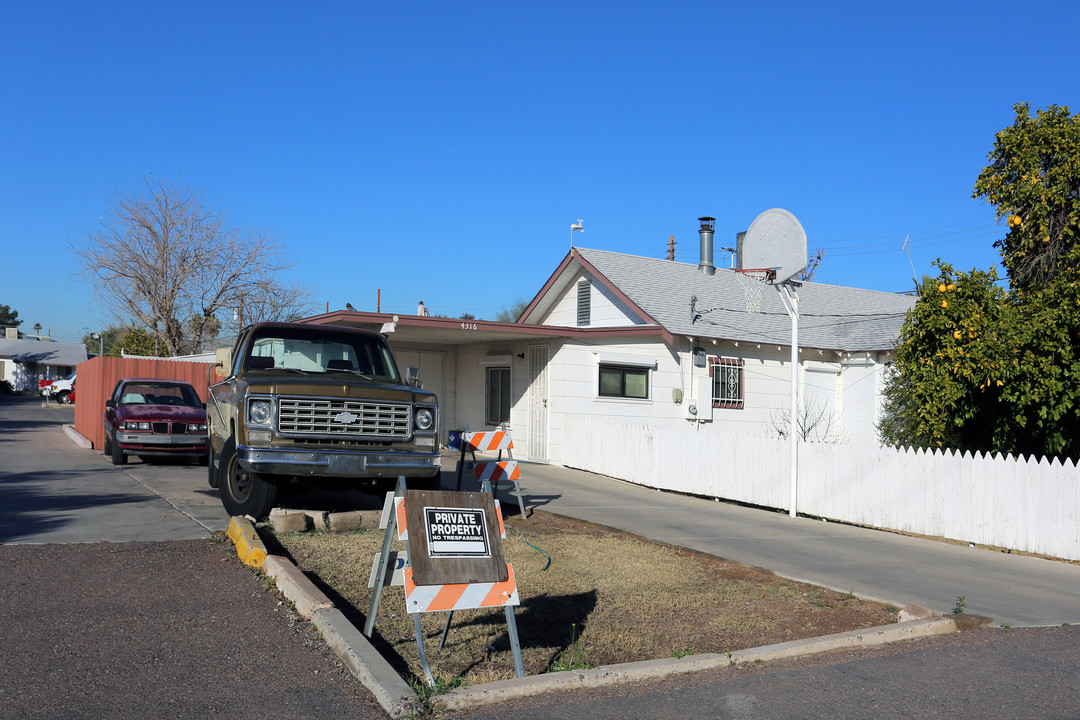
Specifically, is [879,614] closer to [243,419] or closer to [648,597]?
[648,597]

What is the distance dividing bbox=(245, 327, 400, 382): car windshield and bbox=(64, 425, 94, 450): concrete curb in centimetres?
1152

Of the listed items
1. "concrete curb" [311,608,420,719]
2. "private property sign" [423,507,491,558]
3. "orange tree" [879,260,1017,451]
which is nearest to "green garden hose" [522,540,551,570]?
"concrete curb" [311,608,420,719]

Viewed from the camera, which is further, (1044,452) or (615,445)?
(615,445)

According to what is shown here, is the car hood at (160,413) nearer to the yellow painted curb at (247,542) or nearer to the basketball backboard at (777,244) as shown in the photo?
the yellow painted curb at (247,542)

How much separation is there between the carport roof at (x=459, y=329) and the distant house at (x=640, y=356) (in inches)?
1.4

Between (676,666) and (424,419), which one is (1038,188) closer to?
(424,419)

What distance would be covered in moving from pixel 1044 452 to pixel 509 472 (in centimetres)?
788

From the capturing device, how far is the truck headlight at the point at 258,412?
876cm

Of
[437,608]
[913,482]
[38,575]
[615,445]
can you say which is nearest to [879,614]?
[437,608]

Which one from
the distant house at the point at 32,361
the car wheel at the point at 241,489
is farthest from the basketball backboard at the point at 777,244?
the distant house at the point at 32,361

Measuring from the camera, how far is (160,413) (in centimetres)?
1589

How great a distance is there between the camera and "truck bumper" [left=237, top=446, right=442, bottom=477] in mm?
8672

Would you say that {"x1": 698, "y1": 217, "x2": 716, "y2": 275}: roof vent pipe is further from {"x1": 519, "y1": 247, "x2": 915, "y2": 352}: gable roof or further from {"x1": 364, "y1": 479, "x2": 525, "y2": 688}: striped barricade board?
{"x1": 364, "y1": 479, "x2": 525, "y2": 688}: striped barricade board

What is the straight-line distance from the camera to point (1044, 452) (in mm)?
12773
